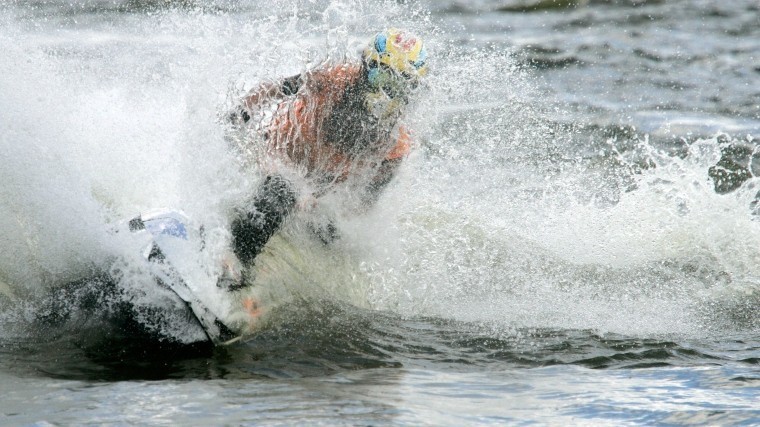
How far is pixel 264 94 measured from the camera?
6523 millimetres

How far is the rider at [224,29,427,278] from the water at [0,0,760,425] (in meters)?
0.18

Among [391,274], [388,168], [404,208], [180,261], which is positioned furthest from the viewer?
[404,208]

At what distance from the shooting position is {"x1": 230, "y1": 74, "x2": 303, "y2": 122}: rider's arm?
6366 millimetres

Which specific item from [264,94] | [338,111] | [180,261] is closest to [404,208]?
[338,111]

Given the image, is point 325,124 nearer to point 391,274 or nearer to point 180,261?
point 391,274

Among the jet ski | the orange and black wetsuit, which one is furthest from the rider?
the jet ski

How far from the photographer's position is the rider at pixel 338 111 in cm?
645

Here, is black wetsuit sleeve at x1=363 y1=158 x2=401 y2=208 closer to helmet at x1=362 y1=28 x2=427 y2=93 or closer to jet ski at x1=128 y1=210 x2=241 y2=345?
helmet at x1=362 y1=28 x2=427 y2=93

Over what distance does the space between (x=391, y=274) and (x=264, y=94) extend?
156cm

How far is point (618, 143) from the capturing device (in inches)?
451

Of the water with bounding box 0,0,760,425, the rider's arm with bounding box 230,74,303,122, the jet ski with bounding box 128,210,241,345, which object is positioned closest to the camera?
the water with bounding box 0,0,760,425

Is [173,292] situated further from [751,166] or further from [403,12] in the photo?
[403,12]

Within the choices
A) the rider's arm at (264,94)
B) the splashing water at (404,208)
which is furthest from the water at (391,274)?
the rider's arm at (264,94)

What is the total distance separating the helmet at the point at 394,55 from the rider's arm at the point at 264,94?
47 centimetres
